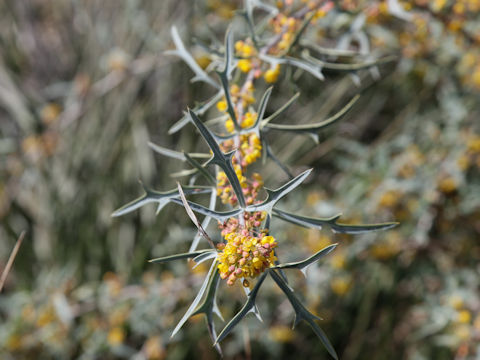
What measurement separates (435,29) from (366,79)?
87 centimetres

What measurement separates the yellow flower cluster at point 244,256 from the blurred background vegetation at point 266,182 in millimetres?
663

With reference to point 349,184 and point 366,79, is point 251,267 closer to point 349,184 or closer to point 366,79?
point 349,184

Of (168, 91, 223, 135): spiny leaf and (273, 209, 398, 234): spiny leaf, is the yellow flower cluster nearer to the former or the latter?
(273, 209, 398, 234): spiny leaf

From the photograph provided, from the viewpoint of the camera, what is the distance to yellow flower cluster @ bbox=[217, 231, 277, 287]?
1.73ft

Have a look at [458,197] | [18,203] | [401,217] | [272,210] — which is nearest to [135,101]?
[18,203]

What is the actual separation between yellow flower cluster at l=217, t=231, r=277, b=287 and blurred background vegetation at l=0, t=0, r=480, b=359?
663mm

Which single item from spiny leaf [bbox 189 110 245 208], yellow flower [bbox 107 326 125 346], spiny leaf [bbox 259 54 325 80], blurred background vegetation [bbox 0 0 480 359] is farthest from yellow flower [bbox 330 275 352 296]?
spiny leaf [bbox 189 110 245 208]

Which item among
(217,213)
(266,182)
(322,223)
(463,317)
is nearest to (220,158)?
(217,213)

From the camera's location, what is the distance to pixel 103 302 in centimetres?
134

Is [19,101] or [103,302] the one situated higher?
[19,101]

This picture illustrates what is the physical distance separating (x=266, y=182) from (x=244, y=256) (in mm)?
1349

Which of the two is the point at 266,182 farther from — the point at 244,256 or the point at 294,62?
the point at 244,256

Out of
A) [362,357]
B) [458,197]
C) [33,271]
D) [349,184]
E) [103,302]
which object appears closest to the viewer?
[103,302]

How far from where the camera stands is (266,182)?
187 centimetres
